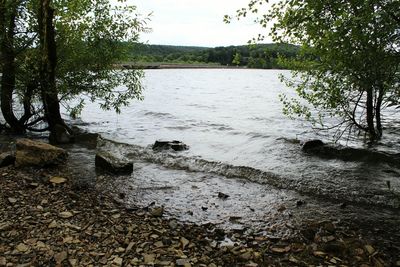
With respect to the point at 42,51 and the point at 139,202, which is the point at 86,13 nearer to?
the point at 42,51

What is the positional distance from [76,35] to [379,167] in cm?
1628

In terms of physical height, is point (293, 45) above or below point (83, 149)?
above

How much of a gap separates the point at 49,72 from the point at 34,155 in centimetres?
567

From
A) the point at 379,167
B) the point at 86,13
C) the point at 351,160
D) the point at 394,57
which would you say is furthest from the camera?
the point at 86,13

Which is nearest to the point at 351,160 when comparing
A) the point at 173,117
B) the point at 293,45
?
the point at 293,45

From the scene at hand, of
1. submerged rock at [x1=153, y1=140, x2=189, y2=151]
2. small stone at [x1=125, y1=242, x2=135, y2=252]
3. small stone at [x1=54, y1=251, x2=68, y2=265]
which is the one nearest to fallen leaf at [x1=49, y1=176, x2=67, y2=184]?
small stone at [x1=54, y1=251, x2=68, y2=265]

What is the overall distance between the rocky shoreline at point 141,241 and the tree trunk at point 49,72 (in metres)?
8.67

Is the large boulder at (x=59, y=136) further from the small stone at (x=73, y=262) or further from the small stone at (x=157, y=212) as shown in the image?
the small stone at (x=73, y=262)

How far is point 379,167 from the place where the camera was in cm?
1570

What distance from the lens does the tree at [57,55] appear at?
54.0 feet

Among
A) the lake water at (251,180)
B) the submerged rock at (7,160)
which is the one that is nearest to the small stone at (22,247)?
the lake water at (251,180)

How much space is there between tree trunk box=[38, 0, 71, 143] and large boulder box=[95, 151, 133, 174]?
17.8ft

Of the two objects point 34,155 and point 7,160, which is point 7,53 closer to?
point 7,160

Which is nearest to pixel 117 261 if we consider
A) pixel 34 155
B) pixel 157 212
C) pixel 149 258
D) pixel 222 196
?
pixel 149 258
